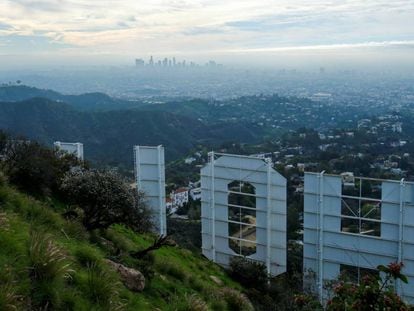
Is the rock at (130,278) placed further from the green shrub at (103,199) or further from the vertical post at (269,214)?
the vertical post at (269,214)

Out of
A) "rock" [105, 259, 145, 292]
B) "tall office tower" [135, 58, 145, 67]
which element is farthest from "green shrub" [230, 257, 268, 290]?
"tall office tower" [135, 58, 145, 67]

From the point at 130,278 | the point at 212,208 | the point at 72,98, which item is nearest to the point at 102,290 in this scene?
the point at 130,278

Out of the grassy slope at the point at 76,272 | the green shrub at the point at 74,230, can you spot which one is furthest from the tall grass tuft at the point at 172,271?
the green shrub at the point at 74,230

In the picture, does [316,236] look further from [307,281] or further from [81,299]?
[81,299]

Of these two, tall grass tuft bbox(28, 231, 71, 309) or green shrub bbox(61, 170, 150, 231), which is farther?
green shrub bbox(61, 170, 150, 231)

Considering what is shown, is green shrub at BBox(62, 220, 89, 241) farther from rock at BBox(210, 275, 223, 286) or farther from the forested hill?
the forested hill

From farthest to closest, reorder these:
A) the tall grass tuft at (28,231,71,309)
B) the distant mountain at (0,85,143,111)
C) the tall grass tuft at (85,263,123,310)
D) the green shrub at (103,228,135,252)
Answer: the distant mountain at (0,85,143,111) < the green shrub at (103,228,135,252) < the tall grass tuft at (85,263,123,310) < the tall grass tuft at (28,231,71,309)

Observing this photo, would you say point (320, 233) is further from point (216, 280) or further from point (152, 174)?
point (152, 174)
